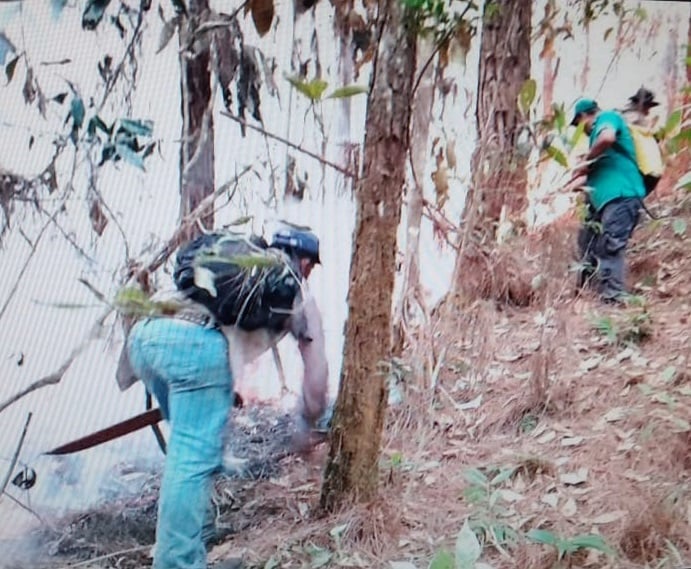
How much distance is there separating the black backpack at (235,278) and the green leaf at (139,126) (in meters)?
0.18

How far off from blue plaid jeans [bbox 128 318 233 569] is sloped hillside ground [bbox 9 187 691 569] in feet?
0.12

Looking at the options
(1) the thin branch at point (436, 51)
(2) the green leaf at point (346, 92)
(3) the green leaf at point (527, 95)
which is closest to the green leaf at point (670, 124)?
(3) the green leaf at point (527, 95)

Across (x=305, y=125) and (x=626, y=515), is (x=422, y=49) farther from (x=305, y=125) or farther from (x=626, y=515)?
(x=626, y=515)

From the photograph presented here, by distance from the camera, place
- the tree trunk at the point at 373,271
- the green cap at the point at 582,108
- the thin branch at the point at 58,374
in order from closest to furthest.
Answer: the thin branch at the point at 58,374 → the tree trunk at the point at 373,271 → the green cap at the point at 582,108

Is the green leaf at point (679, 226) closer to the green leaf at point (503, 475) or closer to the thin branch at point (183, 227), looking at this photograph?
the green leaf at point (503, 475)

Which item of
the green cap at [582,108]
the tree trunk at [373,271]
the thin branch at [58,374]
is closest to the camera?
the thin branch at [58,374]

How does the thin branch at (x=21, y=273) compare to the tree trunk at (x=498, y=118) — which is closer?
the thin branch at (x=21, y=273)

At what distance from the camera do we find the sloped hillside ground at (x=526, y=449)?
136 cm

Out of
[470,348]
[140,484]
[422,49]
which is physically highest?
[422,49]

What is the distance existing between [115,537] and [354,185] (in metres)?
0.65

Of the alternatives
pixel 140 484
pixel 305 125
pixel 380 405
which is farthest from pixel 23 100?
pixel 380 405

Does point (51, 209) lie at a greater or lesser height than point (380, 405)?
greater

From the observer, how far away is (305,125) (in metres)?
1.36

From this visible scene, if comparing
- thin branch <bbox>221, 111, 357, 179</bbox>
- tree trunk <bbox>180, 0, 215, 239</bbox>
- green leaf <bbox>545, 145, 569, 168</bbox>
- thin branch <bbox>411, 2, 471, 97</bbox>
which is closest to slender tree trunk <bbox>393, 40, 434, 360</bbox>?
thin branch <bbox>411, 2, 471, 97</bbox>
